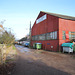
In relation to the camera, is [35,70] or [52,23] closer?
[35,70]

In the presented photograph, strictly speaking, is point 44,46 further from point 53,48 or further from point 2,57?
point 2,57

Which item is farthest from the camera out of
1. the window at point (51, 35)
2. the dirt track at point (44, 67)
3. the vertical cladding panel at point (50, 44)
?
the window at point (51, 35)

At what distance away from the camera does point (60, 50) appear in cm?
1548

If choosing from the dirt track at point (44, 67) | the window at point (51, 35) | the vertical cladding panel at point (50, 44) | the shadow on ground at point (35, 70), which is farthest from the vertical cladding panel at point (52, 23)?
the shadow on ground at point (35, 70)

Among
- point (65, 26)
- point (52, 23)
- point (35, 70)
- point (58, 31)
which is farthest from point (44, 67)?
point (52, 23)

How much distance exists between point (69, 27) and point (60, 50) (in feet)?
16.7

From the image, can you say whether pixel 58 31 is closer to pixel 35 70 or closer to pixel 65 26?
pixel 65 26

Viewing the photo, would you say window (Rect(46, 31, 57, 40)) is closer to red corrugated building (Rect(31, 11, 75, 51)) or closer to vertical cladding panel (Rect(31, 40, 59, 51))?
red corrugated building (Rect(31, 11, 75, 51))

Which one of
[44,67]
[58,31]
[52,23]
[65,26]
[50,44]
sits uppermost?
[52,23]

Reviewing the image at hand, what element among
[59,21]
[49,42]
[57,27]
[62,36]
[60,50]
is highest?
[59,21]

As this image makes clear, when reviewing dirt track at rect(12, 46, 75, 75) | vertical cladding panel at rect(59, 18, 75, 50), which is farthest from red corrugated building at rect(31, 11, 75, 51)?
dirt track at rect(12, 46, 75, 75)

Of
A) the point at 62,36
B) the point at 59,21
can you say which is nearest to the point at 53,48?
the point at 62,36

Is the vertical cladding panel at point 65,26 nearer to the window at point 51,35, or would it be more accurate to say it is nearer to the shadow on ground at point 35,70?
the window at point 51,35

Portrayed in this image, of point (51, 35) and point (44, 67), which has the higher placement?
point (51, 35)
